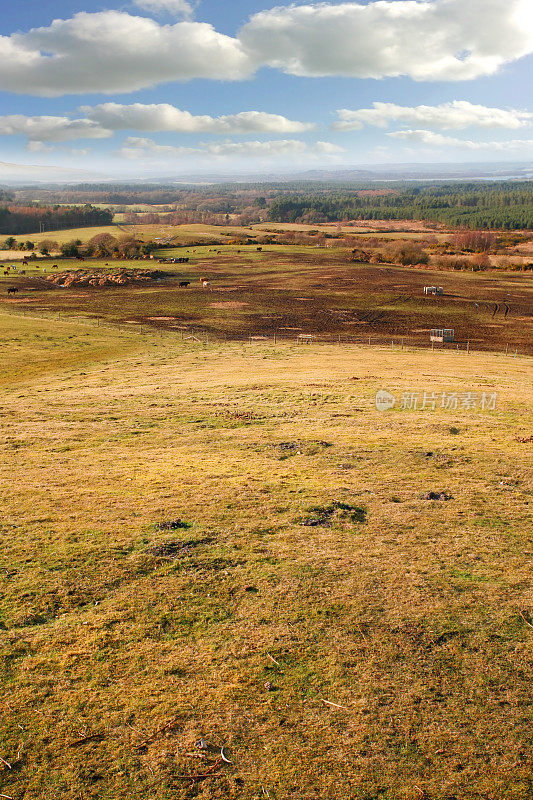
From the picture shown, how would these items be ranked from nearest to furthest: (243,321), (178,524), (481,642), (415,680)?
(415,680), (481,642), (178,524), (243,321)

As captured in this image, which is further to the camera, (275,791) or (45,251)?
(45,251)

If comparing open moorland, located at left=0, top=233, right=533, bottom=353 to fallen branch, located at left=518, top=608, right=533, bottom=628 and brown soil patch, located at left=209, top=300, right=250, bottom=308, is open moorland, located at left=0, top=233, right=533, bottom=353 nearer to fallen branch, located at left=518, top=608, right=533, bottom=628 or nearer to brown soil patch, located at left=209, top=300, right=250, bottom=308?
brown soil patch, located at left=209, top=300, right=250, bottom=308

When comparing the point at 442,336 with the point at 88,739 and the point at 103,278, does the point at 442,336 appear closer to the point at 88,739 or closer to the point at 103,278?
the point at 88,739

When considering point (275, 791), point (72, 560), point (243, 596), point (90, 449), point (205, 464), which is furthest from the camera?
point (90, 449)

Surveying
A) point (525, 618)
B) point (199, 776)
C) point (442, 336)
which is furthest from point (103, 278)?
point (199, 776)

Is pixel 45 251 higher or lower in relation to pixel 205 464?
higher

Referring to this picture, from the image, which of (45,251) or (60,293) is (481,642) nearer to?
(60,293)

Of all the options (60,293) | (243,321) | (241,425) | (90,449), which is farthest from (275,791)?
(60,293)

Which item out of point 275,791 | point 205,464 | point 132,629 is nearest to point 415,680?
point 275,791
